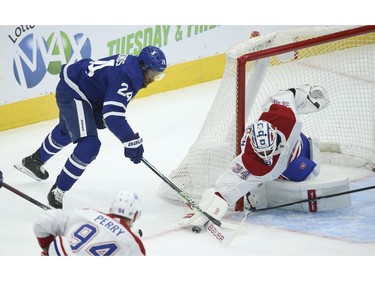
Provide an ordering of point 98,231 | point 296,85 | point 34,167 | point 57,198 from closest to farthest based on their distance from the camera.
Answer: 1. point 98,231
2. point 57,198
3. point 34,167
4. point 296,85

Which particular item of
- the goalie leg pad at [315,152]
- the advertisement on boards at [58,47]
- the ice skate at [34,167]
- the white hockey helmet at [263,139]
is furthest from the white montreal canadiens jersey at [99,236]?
the advertisement on boards at [58,47]

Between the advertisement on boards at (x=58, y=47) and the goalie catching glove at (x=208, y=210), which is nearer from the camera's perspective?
the goalie catching glove at (x=208, y=210)

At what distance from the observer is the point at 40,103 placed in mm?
6449

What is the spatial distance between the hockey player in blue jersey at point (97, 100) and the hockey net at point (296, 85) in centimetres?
42

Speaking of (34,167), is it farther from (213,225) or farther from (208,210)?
(213,225)

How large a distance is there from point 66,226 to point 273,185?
1586 mm

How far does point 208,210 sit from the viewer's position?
178 inches

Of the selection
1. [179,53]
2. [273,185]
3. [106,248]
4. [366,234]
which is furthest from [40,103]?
[106,248]

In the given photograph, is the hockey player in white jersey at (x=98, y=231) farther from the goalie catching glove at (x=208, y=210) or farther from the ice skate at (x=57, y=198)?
the ice skate at (x=57, y=198)

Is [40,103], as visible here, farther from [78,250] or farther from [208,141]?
[78,250]

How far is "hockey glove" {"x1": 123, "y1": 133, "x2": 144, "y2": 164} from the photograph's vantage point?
4.59 meters

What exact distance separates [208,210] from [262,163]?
345 millimetres

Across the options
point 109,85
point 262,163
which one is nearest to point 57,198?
point 109,85

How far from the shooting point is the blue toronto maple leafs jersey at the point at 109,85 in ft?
14.9
